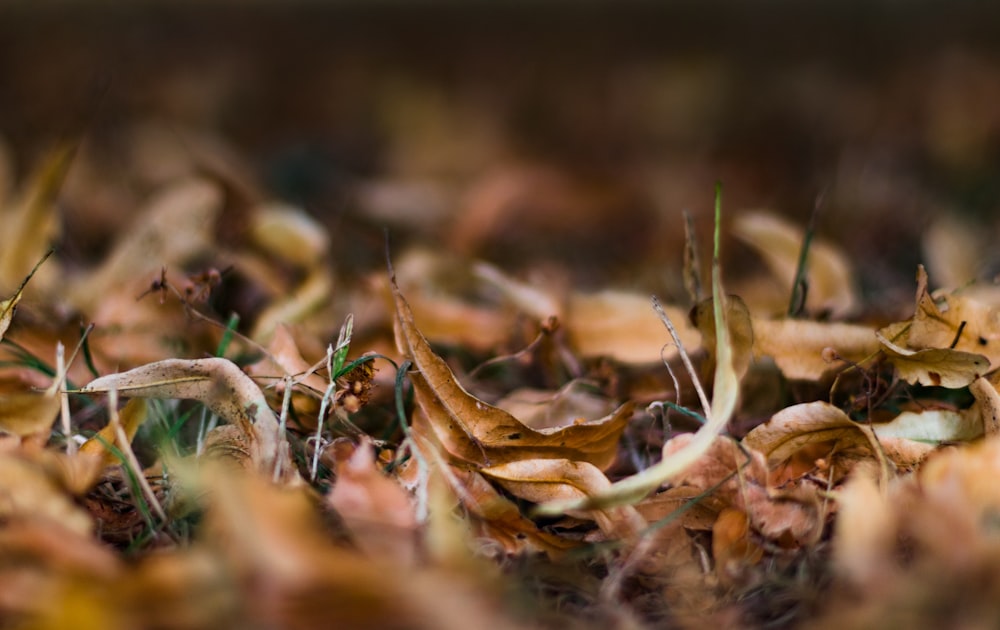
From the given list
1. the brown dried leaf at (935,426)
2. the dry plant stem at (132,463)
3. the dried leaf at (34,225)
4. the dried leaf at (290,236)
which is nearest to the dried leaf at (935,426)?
the brown dried leaf at (935,426)

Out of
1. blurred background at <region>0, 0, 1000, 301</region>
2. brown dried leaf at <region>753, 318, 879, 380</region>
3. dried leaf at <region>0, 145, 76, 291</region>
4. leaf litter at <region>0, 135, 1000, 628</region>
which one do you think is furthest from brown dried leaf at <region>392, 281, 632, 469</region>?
blurred background at <region>0, 0, 1000, 301</region>

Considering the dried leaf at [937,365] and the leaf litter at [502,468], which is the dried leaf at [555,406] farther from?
the dried leaf at [937,365]

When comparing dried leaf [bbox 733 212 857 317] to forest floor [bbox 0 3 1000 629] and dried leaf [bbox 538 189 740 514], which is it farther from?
dried leaf [bbox 538 189 740 514]

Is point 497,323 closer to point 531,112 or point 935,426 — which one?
point 935,426

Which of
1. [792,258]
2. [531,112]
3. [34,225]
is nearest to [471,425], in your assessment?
[792,258]

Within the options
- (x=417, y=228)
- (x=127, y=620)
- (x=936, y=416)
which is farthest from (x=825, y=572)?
(x=417, y=228)

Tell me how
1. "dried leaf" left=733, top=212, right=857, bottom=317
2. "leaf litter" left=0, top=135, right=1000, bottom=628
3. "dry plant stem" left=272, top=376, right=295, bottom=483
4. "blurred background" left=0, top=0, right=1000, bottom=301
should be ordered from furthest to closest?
"blurred background" left=0, top=0, right=1000, bottom=301, "dried leaf" left=733, top=212, right=857, bottom=317, "dry plant stem" left=272, top=376, right=295, bottom=483, "leaf litter" left=0, top=135, right=1000, bottom=628

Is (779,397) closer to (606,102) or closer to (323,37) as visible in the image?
(606,102)
